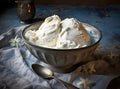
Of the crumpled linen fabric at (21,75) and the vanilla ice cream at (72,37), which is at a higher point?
the vanilla ice cream at (72,37)

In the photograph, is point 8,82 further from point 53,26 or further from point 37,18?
point 37,18

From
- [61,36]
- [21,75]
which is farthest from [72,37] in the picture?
[21,75]

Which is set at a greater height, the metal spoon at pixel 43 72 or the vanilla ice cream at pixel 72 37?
the vanilla ice cream at pixel 72 37

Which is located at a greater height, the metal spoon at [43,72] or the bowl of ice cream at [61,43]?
the bowl of ice cream at [61,43]

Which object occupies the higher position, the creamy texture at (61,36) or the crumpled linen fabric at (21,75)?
the creamy texture at (61,36)

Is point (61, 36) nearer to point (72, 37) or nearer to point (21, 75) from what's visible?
point (72, 37)

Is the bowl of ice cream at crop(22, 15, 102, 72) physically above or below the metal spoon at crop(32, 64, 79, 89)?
above

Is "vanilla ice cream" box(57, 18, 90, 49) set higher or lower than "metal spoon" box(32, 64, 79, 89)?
higher
